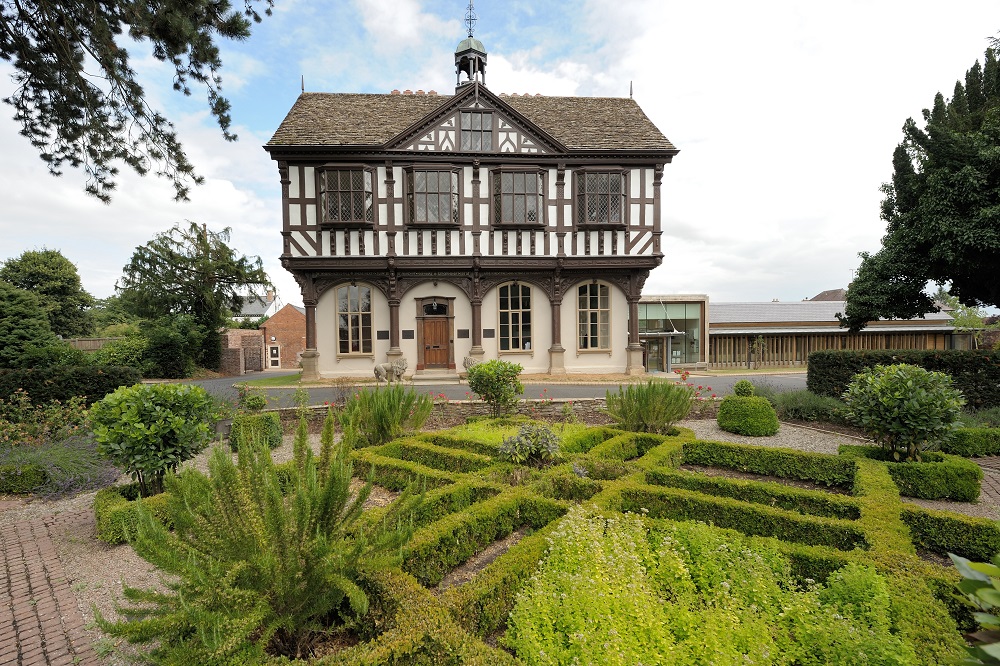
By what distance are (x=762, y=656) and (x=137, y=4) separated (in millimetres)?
8610

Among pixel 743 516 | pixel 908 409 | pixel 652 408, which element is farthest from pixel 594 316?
pixel 743 516

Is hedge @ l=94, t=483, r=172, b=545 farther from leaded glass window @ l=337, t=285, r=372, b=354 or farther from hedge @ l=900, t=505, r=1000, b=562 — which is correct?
leaded glass window @ l=337, t=285, r=372, b=354

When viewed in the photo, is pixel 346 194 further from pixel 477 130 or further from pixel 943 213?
pixel 943 213

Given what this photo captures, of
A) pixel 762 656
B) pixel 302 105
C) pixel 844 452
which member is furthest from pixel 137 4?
pixel 302 105

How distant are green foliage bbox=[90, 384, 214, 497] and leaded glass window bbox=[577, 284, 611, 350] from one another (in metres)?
14.8

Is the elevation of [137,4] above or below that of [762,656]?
above

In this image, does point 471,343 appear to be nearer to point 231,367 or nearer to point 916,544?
point 916,544

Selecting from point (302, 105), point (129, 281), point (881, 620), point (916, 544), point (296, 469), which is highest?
point (302, 105)

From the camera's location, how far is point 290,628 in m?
2.86

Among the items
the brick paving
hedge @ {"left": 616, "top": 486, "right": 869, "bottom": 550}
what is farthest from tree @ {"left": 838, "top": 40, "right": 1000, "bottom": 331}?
the brick paving

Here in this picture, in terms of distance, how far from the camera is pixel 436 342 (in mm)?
18422

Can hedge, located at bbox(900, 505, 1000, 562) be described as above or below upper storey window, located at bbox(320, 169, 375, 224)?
below

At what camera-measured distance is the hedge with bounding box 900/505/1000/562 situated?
14.1ft

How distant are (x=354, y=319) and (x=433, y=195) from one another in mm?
5772
